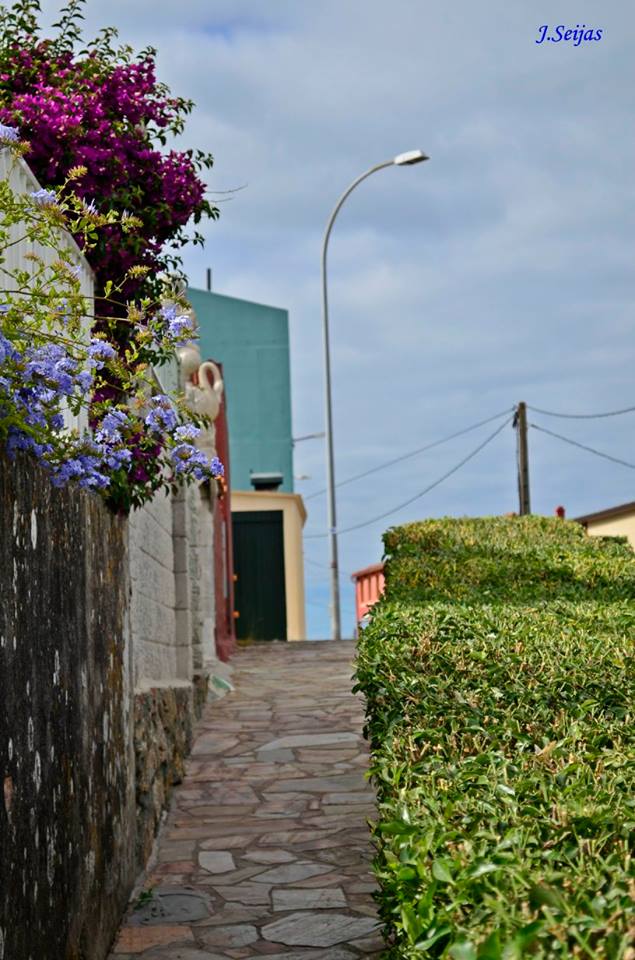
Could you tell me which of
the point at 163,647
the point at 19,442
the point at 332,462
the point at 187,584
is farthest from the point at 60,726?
the point at 332,462

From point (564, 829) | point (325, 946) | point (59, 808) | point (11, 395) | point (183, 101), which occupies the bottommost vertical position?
point (325, 946)

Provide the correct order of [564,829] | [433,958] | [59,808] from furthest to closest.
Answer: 1. [59,808]
2. [564,829]
3. [433,958]

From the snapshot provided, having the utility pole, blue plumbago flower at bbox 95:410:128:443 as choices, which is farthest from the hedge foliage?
the utility pole

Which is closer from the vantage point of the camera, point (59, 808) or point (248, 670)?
point (59, 808)

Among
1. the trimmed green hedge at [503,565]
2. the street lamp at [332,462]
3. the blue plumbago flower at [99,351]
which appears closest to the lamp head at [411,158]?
the street lamp at [332,462]

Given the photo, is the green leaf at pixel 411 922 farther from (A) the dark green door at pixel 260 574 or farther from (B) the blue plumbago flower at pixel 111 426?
(A) the dark green door at pixel 260 574

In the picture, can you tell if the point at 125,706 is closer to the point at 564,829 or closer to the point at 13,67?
the point at 13,67

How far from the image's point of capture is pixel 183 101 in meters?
7.98

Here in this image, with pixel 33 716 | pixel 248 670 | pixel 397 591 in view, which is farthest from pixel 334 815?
pixel 248 670

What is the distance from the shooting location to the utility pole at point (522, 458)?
86.6 feet

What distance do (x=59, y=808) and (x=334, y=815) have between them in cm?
375

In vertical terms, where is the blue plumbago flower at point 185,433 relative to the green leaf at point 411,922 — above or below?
above

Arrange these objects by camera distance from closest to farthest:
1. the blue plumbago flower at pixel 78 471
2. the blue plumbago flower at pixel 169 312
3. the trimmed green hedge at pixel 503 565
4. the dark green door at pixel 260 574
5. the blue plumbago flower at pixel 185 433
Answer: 1. the blue plumbago flower at pixel 78 471
2. the blue plumbago flower at pixel 169 312
3. the blue plumbago flower at pixel 185 433
4. the trimmed green hedge at pixel 503 565
5. the dark green door at pixel 260 574

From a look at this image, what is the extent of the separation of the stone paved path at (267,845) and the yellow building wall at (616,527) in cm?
952
